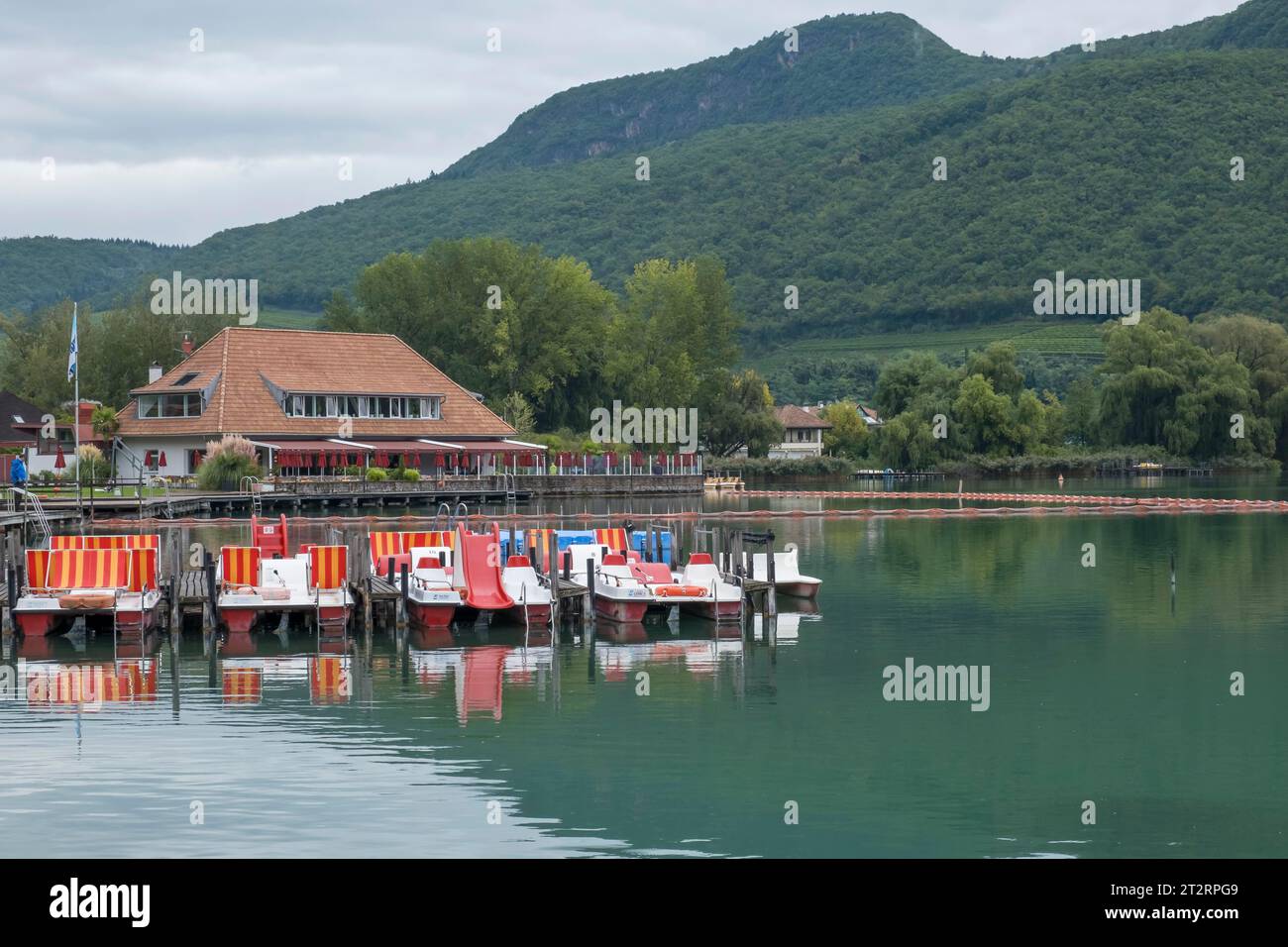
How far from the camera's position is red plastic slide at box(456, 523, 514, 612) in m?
35.5

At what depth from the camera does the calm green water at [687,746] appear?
18766mm

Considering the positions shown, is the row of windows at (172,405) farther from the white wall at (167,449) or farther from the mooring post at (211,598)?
the mooring post at (211,598)

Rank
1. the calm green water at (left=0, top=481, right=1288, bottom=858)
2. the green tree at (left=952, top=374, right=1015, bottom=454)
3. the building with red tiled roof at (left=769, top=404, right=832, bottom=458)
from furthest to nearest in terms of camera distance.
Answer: the building with red tiled roof at (left=769, top=404, right=832, bottom=458) < the green tree at (left=952, top=374, right=1015, bottom=454) < the calm green water at (left=0, top=481, right=1288, bottom=858)

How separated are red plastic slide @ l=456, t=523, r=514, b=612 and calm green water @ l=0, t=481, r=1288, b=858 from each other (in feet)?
2.52

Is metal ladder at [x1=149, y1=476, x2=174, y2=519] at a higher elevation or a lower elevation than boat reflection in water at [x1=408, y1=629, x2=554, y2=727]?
higher

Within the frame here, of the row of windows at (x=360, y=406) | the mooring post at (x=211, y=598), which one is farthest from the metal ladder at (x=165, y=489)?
the mooring post at (x=211, y=598)

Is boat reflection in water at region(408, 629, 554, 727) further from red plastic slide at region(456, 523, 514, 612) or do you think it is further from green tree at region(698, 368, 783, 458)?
green tree at region(698, 368, 783, 458)

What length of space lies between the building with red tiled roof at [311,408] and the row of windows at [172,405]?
0.18ft

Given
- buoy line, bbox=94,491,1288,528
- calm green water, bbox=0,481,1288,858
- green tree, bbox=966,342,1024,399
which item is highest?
green tree, bbox=966,342,1024,399

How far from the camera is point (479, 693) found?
28.2 m

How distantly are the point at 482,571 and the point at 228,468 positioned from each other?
52327 millimetres

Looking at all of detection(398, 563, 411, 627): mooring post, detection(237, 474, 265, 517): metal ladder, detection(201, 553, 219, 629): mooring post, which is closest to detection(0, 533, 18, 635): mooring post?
detection(201, 553, 219, 629): mooring post

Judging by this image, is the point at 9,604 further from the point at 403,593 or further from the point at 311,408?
the point at 311,408
